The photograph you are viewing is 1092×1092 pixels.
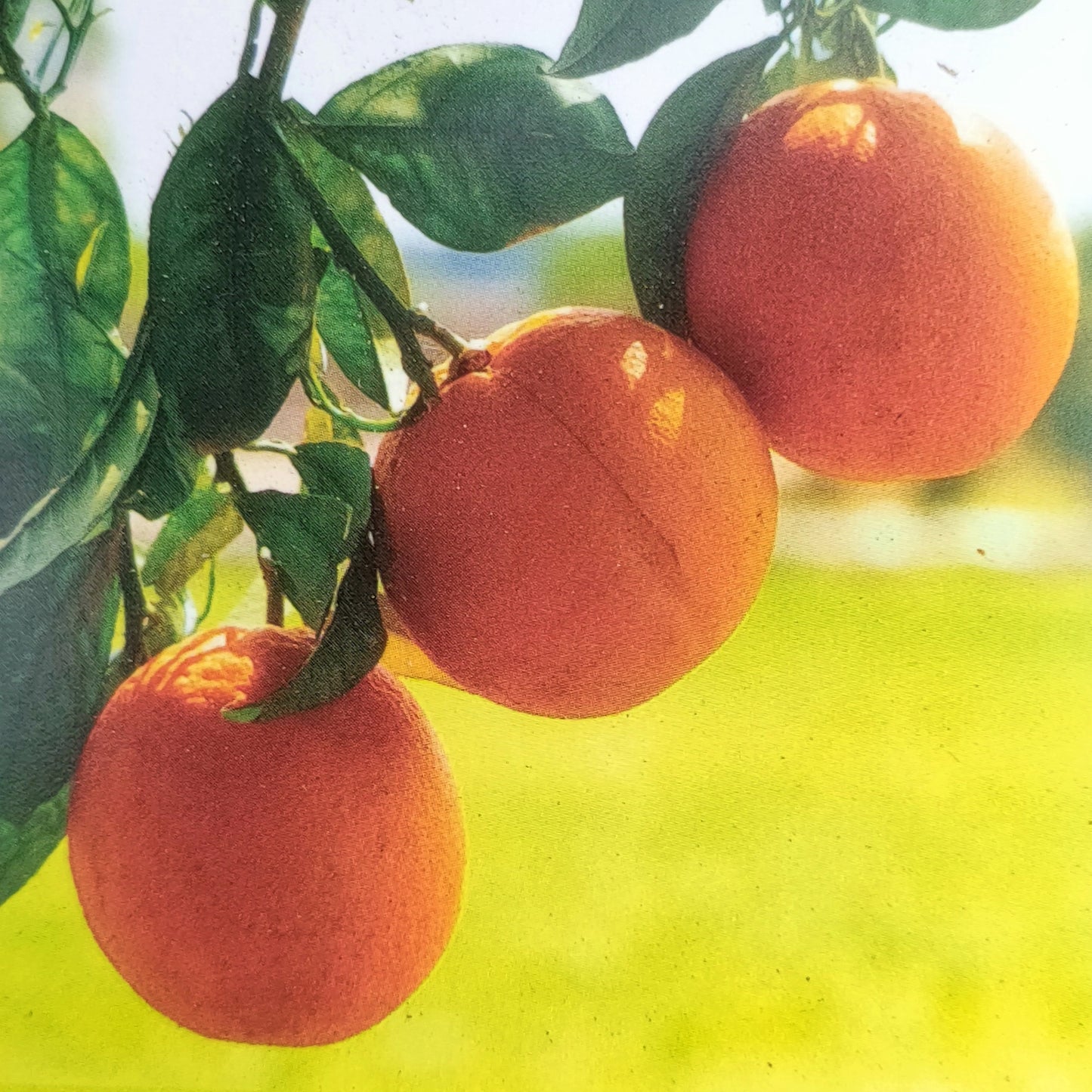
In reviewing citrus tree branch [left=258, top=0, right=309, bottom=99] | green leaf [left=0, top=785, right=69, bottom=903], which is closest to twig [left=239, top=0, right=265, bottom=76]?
citrus tree branch [left=258, top=0, right=309, bottom=99]

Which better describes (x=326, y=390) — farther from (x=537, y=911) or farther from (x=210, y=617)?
(x=537, y=911)

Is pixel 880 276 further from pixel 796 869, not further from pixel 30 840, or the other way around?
pixel 30 840

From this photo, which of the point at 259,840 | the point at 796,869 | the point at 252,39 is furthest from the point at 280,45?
the point at 796,869

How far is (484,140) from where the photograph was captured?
334 mm

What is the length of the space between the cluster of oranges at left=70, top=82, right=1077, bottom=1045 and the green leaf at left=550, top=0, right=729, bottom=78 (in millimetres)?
50

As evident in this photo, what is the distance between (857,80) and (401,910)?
0.95ft

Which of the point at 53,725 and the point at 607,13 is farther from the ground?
the point at 607,13

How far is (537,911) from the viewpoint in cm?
43

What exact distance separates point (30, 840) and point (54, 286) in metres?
0.19

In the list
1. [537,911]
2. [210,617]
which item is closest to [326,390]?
[210,617]

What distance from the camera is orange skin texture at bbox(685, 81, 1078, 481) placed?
297 millimetres

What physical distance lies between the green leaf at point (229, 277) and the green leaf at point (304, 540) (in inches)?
1.1

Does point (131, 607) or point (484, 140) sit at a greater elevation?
point (484, 140)

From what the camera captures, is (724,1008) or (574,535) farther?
(724,1008)
